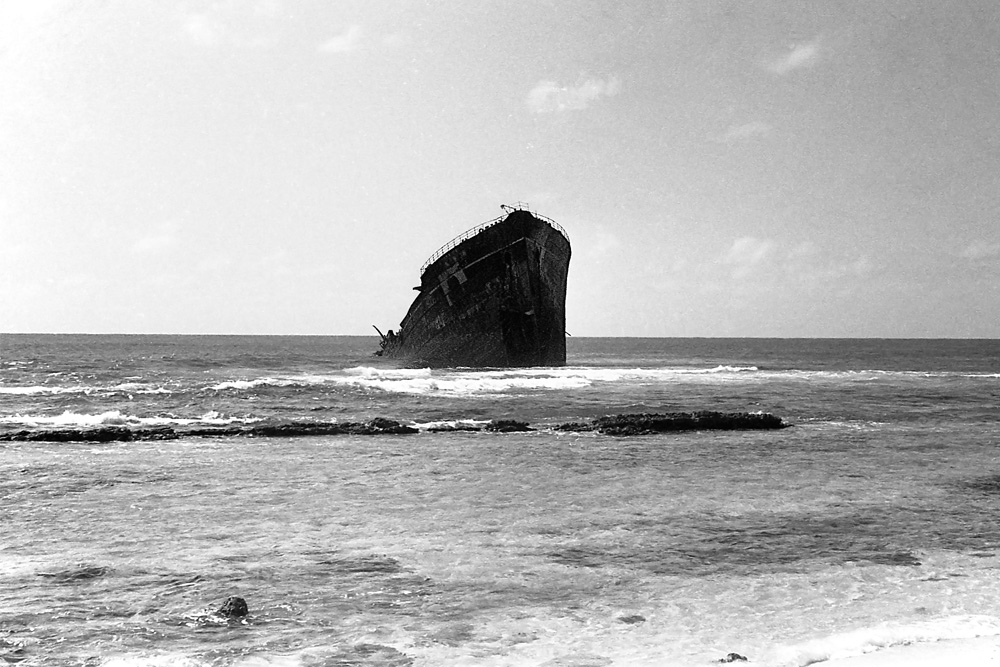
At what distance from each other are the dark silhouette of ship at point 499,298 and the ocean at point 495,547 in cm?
2220

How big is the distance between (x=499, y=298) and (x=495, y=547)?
32.5 meters

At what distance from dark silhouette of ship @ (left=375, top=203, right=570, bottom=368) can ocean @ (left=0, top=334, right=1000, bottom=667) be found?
72.8 feet

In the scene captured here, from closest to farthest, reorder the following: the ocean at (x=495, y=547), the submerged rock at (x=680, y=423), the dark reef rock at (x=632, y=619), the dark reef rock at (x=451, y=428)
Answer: the ocean at (x=495, y=547) → the dark reef rock at (x=632, y=619) → the submerged rock at (x=680, y=423) → the dark reef rock at (x=451, y=428)

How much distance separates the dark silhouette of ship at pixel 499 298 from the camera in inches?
1559

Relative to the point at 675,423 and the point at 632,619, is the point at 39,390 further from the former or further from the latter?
the point at 632,619

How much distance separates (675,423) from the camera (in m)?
18.5

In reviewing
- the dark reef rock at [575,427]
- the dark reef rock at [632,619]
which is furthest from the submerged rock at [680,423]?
the dark reef rock at [632,619]

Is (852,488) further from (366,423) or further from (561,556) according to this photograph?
(366,423)

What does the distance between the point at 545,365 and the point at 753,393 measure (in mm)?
18545

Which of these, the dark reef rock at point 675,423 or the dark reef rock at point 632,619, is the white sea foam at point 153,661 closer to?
the dark reef rock at point 632,619

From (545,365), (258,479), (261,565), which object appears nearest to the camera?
(261,565)

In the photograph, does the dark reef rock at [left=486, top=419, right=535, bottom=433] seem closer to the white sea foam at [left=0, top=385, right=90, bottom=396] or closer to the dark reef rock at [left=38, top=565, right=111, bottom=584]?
the dark reef rock at [left=38, top=565, right=111, bottom=584]

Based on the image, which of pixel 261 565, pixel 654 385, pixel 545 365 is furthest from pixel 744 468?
pixel 545 365

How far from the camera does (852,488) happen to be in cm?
1114
